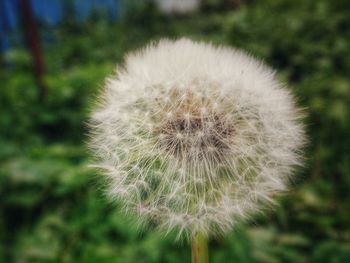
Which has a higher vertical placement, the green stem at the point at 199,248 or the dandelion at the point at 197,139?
the dandelion at the point at 197,139

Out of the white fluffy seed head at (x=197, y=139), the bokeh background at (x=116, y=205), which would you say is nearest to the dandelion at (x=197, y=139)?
the white fluffy seed head at (x=197, y=139)

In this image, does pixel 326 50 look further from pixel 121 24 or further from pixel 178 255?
pixel 121 24

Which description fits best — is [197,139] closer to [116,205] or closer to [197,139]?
[197,139]

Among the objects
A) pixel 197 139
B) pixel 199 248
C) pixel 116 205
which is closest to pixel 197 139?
pixel 197 139

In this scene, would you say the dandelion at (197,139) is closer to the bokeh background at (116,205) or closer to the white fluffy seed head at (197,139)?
the white fluffy seed head at (197,139)

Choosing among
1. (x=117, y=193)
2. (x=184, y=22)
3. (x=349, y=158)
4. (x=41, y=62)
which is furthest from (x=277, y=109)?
(x=184, y=22)

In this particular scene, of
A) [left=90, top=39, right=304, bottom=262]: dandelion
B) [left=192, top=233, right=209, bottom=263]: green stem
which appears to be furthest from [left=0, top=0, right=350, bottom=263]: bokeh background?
[left=192, top=233, right=209, bottom=263]: green stem

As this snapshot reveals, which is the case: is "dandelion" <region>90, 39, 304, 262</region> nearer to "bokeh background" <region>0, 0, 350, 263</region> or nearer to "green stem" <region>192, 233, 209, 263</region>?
"green stem" <region>192, 233, 209, 263</region>
